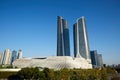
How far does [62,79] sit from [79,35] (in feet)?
482

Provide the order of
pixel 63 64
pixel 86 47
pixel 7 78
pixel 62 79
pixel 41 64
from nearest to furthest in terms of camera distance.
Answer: pixel 62 79
pixel 7 78
pixel 63 64
pixel 41 64
pixel 86 47

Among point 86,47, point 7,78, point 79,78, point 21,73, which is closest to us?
point 79,78

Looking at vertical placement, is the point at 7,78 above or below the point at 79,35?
below

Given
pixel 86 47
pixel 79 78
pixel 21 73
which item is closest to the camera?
pixel 79 78

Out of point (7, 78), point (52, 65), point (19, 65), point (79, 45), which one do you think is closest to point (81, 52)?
point (79, 45)

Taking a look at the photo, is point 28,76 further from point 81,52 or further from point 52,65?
point 81,52

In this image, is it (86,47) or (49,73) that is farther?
(86,47)

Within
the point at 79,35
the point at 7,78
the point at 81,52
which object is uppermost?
the point at 79,35

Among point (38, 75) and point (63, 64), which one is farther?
point (63, 64)

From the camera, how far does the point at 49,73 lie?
63281 millimetres

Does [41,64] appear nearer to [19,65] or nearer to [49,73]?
[19,65]

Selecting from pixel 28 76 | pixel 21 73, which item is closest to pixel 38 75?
pixel 28 76

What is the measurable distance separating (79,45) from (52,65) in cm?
7484

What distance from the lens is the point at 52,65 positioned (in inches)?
5177
